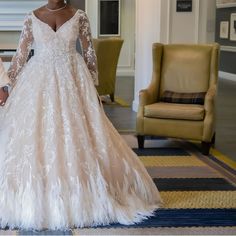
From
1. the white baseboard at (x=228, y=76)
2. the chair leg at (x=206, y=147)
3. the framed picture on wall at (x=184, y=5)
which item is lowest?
the chair leg at (x=206, y=147)

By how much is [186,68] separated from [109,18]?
636 cm

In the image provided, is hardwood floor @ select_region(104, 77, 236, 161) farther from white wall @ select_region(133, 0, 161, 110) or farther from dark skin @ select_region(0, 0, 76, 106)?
dark skin @ select_region(0, 0, 76, 106)

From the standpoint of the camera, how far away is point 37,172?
3.04 metres

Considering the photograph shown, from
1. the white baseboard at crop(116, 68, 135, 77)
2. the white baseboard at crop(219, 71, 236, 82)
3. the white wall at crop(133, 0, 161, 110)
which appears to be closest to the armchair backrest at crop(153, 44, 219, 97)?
the white wall at crop(133, 0, 161, 110)

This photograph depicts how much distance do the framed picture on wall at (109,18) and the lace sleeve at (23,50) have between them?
27.2ft

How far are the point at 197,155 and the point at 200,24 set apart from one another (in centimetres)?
203

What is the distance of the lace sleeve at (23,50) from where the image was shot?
327 centimetres

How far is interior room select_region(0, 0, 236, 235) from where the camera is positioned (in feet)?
10.6

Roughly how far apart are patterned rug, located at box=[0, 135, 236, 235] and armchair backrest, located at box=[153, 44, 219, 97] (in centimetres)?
59

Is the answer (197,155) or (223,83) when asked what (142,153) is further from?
(223,83)

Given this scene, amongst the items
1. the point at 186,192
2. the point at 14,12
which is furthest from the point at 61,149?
the point at 14,12

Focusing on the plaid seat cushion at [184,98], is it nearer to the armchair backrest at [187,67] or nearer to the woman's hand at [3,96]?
the armchair backrest at [187,67]

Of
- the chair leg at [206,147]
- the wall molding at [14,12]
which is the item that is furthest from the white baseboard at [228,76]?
the chair leg at [206,147]

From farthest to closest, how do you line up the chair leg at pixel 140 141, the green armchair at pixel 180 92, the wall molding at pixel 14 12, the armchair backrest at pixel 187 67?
the wall molding at pixel 14 12, the armchair backrest at pixel 187 67, the chair leg at pixel 140 141, the green armchair at pixel 180 92
